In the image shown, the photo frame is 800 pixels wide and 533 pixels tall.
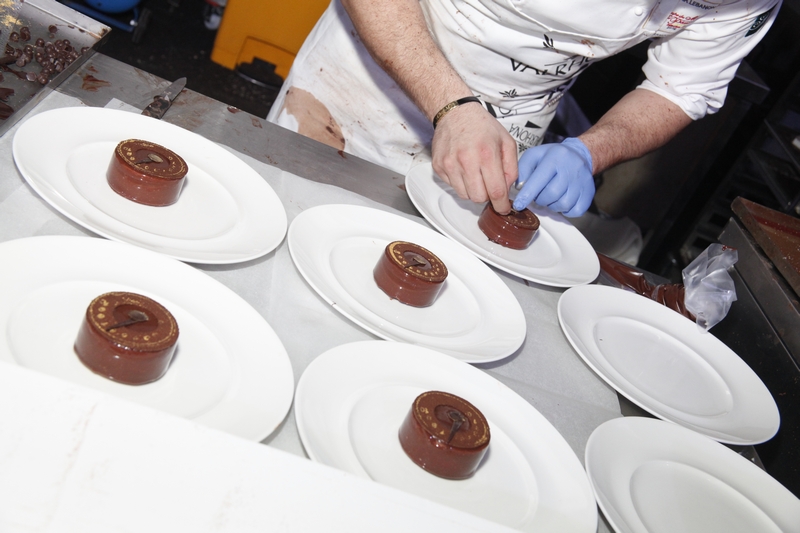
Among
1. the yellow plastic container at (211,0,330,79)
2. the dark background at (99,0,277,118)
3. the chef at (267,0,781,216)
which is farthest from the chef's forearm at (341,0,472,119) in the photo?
the dark background at (99,0,277,118)

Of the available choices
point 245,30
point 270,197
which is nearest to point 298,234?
point 270,197

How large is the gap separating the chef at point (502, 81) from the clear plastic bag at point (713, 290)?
1.31ft

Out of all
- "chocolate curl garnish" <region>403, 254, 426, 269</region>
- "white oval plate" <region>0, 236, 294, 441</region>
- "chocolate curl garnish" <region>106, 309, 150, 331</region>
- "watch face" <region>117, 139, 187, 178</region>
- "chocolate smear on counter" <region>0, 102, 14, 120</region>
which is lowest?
"chocolate smear on counter" <region>0, 102, 14, 120</region>

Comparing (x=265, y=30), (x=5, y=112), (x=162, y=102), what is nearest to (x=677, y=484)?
(x=162, y=102)

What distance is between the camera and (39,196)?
4.42 ft

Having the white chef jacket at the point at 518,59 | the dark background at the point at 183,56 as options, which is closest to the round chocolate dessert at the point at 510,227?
the white chef jacket at the point at 518,59

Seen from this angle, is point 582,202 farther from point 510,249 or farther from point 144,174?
point 144,174

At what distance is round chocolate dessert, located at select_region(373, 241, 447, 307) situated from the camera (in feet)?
4.90

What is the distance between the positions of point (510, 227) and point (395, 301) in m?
0.52

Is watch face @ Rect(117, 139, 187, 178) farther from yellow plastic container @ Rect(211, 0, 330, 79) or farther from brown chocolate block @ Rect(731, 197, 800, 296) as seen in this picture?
yellow plastic container @ Rect(211, 0, 330, 79)

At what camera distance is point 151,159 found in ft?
4.66

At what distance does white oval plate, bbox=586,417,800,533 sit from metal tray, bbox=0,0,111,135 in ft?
5.47

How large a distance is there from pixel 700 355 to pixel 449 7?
1367 mm

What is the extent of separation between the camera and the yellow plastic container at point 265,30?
4.61m
